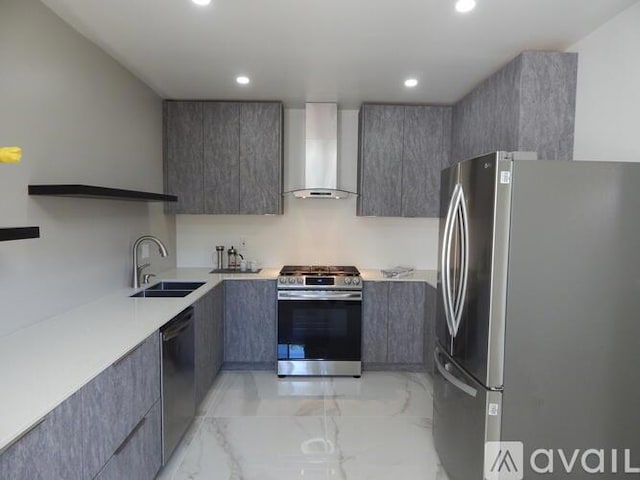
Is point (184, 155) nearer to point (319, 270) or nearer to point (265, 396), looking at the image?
point (319, 270)

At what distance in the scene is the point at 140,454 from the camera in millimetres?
1768

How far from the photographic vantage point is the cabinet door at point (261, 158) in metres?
3.57

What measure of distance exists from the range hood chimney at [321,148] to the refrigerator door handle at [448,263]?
1672 millimetres

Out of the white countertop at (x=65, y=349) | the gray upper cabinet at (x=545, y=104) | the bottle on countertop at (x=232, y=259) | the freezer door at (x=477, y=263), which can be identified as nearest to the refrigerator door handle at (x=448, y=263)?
the freezer door at (x=477, y=263)

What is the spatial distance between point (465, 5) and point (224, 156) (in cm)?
244

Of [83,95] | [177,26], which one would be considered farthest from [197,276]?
[177,26]

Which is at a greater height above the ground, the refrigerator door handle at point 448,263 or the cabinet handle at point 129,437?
the refrigerator door handle at point 448,263

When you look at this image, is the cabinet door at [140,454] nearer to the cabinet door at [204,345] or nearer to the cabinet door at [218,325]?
the cabinet door at [204,345]

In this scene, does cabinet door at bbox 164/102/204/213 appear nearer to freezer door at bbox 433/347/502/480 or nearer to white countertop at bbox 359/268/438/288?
white countertop at bbox 359/268/438/288

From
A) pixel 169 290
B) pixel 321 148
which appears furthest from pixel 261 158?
pixel 169 290

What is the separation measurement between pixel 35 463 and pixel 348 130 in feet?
11.6

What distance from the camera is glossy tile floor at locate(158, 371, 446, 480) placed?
7.19ft

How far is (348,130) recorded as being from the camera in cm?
389

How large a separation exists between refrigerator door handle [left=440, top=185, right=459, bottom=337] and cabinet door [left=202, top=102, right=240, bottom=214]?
220 cm
